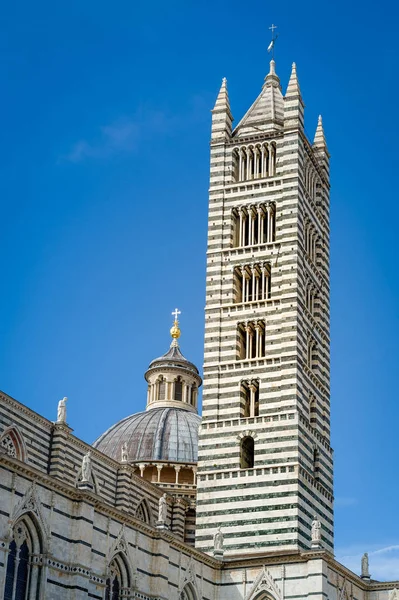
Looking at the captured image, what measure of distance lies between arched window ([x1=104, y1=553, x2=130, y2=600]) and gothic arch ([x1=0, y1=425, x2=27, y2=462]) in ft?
27.0

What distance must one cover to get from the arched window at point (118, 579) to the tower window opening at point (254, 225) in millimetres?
15973

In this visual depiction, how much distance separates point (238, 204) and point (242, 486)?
1170 cm

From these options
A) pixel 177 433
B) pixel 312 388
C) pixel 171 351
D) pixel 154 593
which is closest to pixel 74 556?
pixel 154 593

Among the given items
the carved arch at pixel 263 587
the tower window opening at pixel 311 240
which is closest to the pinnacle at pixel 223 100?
the tower window opening at pixel 311 240

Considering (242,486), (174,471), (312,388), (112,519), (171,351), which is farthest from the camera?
(171,351)

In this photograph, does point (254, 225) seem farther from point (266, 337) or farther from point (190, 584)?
point (190, 584)

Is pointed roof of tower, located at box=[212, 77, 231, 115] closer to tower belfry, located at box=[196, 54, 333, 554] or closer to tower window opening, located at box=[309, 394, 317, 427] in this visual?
tower belfry, located at box=[196, 54, 333, 554]

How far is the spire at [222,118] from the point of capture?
1756 inches

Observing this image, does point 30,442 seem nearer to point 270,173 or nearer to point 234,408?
point 234,408

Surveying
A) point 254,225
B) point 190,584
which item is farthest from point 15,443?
point 254,225

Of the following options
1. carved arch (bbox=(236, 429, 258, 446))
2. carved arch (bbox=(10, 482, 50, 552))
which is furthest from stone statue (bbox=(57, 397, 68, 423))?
carved arch (bbox=(10, 482, 50, 552))

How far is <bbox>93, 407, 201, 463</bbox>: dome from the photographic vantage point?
49.4 meters

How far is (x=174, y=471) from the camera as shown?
1934 inches

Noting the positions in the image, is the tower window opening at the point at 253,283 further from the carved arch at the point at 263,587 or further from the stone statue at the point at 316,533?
the carved arch at the point at 263,587
